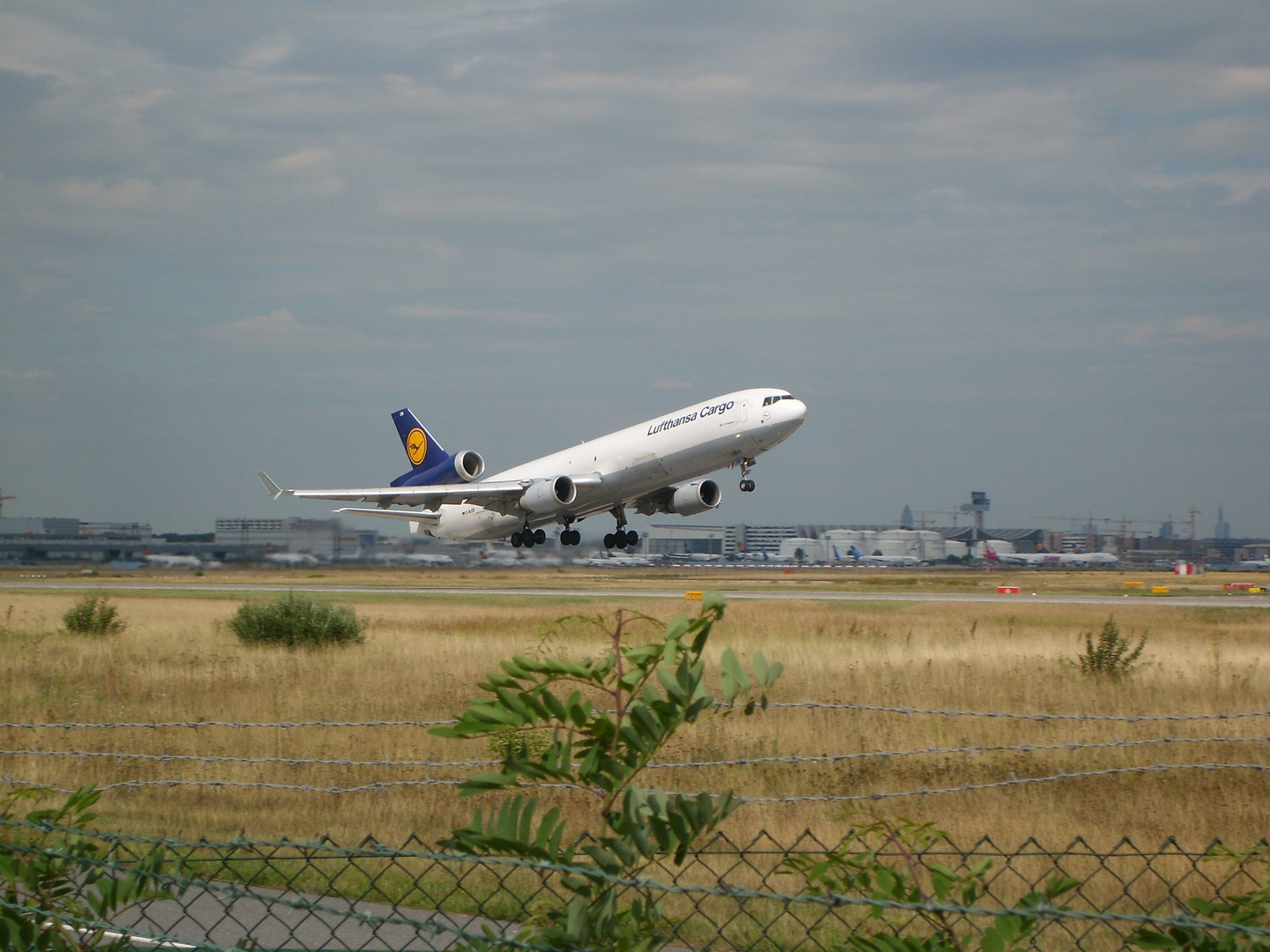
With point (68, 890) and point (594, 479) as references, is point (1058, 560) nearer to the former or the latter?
point (594, 479)

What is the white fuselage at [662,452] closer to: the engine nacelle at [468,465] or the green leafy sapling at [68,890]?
the engine nacelle at [468,465]

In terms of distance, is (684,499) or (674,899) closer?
(674,899)

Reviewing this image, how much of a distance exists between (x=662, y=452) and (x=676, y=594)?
7.19 metres

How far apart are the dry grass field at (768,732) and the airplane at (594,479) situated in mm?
11462

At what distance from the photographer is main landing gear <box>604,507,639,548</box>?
46263mm

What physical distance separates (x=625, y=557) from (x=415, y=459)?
76793mm

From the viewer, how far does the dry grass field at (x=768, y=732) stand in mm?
9891

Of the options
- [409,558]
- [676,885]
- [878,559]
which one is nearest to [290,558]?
[409,558]

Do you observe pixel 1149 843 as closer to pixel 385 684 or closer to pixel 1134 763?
pixel 1134 763

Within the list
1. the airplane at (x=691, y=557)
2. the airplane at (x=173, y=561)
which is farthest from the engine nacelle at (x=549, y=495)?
the airplane at (x=691, y=557)

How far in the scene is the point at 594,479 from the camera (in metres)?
41.7

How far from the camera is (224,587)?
5278 centimetres

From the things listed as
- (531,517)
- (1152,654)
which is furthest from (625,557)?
(1152,654)

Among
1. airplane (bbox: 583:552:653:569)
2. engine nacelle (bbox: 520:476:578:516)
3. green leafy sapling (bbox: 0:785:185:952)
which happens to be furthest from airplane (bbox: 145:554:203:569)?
green leafy sapling (bbox: 0:785:185:952)
